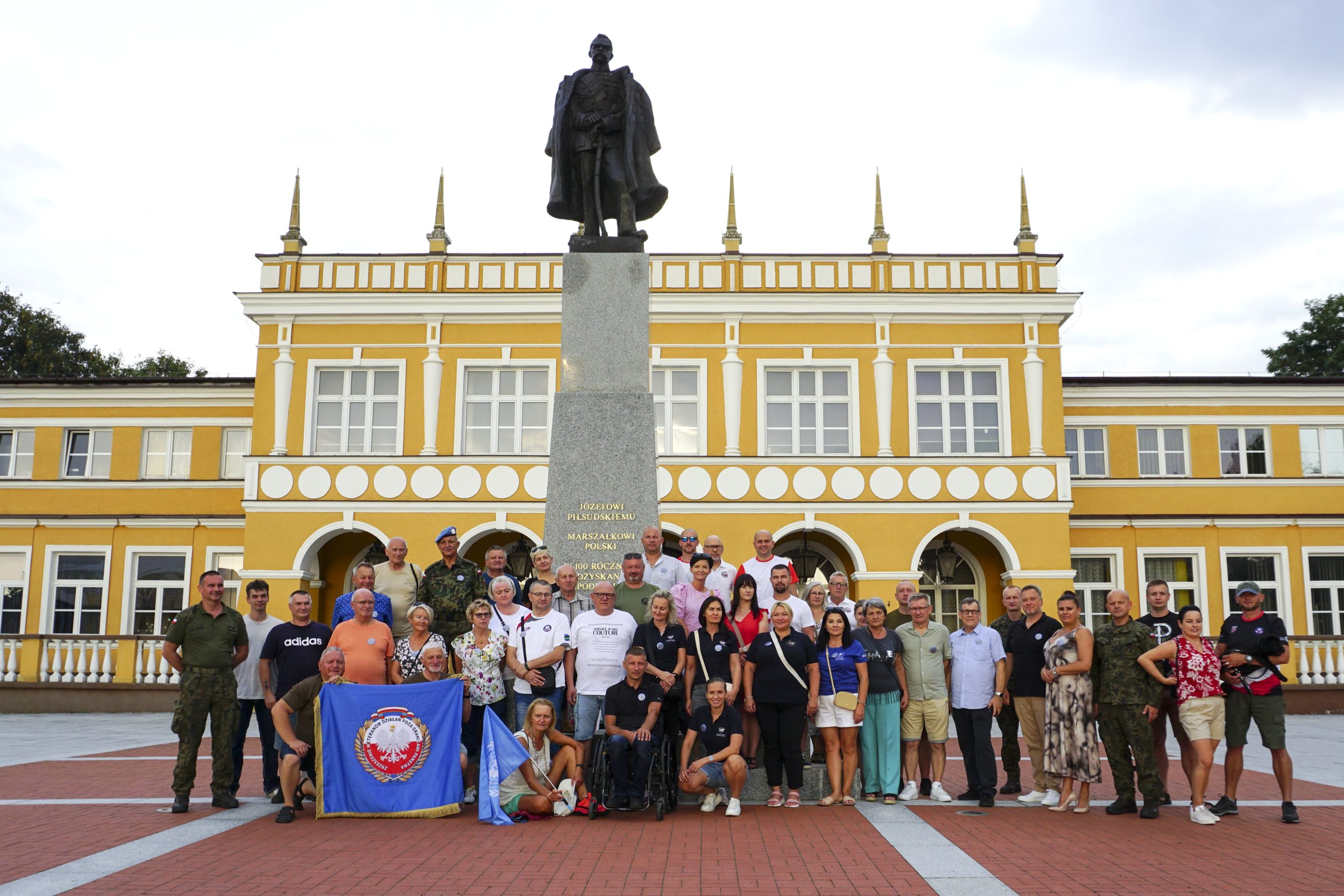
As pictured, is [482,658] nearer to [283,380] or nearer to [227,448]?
[283,380]

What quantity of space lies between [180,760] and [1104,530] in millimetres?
20812

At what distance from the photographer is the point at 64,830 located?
22.9ft

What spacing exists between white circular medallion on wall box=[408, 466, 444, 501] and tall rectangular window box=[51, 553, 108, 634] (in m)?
7.30

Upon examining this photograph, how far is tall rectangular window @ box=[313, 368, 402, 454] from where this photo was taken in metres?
23.6

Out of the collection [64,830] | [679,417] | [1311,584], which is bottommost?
[64,830]

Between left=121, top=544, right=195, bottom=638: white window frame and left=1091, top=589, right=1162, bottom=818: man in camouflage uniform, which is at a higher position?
left=121, top=544, right=195, bottom=638: white window frame

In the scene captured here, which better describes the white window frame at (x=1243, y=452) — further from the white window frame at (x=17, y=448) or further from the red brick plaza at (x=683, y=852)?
the white window frame at (x=17, y=448)

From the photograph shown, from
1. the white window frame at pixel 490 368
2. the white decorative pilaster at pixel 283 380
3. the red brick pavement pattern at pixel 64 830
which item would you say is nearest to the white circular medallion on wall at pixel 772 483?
the white window frame at pixel 490 368

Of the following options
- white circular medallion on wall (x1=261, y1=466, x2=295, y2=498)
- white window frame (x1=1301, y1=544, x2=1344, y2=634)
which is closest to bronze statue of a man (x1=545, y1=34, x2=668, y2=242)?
white circular medallion on wall (x1=261, y1=466, x2=295, y2=498)

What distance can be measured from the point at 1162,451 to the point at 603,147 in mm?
18793

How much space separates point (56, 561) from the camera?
24.9 m

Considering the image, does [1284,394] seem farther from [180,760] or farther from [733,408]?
[180,760]

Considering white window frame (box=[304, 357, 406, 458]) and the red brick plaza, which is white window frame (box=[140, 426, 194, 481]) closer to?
white window frame (box=[304, 357, 406, 458])

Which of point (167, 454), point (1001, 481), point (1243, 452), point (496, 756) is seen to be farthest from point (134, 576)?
point (1243, 452)
